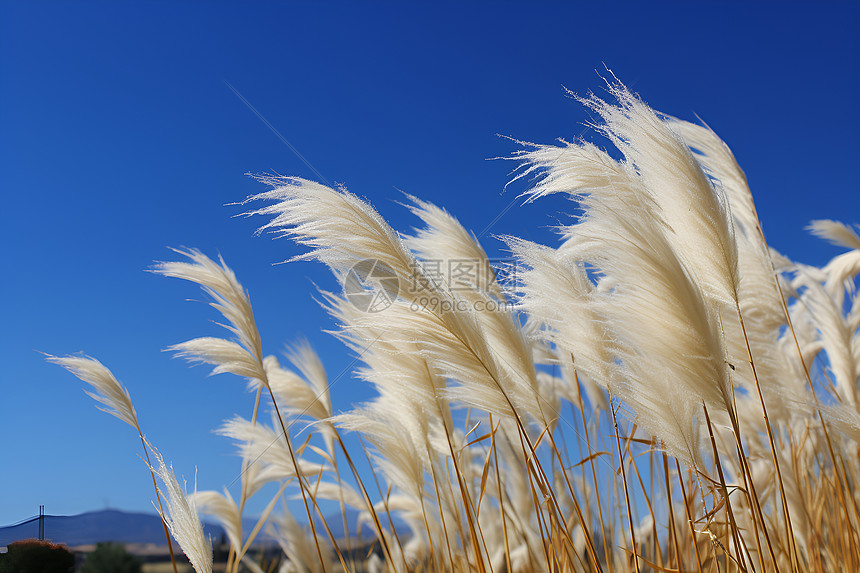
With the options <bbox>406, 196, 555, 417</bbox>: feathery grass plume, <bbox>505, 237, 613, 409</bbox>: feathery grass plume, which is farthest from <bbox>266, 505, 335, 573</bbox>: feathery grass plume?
<bbox>505, 237, 613, 409</bbox>: feathery grass plume

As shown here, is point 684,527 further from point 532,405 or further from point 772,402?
point 532,405

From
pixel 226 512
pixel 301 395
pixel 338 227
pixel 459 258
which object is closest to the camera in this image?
pixel 338 227

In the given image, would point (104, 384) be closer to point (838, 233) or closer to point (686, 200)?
point (686, 200)

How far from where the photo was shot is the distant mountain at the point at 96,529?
1.91 meters

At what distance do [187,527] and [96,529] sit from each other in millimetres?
1902

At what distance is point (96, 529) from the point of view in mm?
3035

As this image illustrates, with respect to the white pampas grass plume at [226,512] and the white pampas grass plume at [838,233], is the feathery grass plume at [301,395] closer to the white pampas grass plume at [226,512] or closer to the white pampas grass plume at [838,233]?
the white pampas grass plume at [226,512]

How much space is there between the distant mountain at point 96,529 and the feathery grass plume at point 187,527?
6cm

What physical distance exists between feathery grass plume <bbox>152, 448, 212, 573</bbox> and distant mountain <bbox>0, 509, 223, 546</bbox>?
2.3 inches

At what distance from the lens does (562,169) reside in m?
1.54

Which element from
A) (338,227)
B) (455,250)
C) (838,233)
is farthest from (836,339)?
(338,227)

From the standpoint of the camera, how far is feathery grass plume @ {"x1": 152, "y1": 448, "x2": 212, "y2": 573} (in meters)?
1.64

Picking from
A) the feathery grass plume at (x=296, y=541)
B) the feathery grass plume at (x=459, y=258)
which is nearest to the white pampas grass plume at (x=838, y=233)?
the feathery grass plume at (x=459, y=258)

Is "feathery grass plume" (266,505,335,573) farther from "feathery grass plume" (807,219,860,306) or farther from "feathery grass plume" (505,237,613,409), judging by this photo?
"feathery grass plume" (807,219,860,306)
